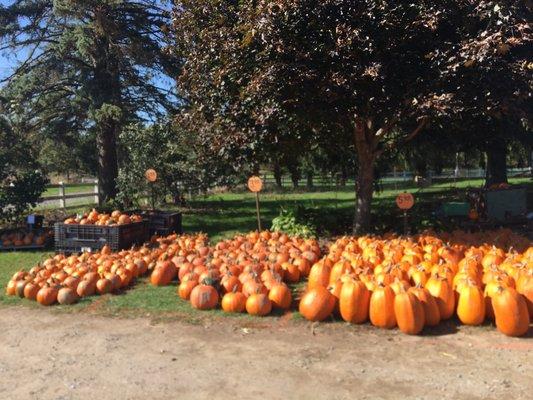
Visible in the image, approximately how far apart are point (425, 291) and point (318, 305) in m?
1.06

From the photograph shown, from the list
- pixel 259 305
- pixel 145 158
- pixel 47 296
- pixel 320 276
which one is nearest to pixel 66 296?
pixel 47 296

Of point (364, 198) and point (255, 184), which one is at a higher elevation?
point (255, 184)

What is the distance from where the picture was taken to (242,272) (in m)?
6.99

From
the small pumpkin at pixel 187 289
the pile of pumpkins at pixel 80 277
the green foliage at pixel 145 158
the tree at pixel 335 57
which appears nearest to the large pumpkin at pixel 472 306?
the tree at pixel 335 57

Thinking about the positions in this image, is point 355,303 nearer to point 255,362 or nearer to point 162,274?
point 255,362

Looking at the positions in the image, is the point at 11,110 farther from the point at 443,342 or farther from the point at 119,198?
the point at 443,342

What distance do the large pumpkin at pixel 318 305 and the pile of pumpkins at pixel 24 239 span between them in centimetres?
747

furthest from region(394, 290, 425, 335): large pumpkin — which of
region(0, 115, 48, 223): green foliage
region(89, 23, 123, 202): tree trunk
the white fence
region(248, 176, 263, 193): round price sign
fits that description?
the white fence

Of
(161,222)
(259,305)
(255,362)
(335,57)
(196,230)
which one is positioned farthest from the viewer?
(196,230)

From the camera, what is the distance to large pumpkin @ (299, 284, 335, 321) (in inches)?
220

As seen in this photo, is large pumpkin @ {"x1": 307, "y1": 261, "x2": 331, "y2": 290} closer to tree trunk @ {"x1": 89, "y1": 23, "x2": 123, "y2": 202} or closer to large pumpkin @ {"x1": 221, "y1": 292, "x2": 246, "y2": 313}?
large pumpkin @ {"x1": 221, "y1": 292, "x2": 246, "y2": 313}

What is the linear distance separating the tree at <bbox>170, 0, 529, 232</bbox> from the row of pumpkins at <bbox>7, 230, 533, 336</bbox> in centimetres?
198

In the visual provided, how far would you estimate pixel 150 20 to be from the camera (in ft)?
54.9

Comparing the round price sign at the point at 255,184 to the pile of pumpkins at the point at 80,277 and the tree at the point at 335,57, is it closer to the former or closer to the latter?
the tree at the point at 335,57
